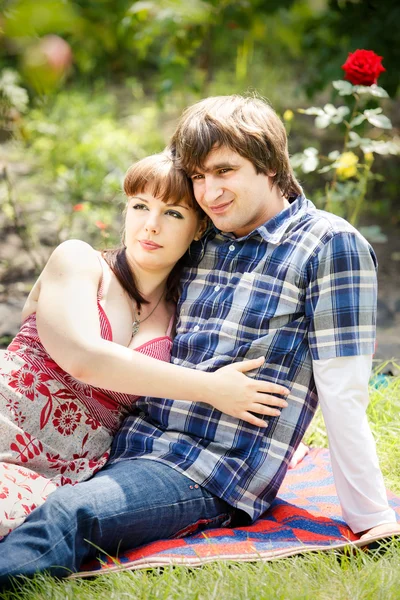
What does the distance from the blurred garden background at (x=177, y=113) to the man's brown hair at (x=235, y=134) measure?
1.45ft

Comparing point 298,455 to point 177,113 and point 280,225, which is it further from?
point 177,113

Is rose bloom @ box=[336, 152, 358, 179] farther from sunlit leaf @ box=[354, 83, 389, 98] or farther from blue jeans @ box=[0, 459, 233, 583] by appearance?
blue jeans @ box=[0, 459, 233, 583]

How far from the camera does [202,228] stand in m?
2.48

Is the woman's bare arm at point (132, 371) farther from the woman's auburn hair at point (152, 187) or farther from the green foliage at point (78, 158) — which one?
the green foliage at point (78, 158)

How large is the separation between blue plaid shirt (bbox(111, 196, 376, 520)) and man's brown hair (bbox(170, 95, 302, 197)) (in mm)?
178

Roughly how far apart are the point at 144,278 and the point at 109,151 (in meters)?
4.16

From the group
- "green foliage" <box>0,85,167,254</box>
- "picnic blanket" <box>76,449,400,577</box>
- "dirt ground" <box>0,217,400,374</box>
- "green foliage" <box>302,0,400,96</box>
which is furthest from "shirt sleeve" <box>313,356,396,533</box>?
"green foliage" <box>0,85,167,254</box>

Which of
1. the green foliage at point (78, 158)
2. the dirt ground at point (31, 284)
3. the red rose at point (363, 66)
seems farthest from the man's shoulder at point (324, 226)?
the green foliage at point (78, 158)

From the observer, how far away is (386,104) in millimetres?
6523

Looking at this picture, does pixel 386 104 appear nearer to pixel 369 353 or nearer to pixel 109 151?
pixel 109 151

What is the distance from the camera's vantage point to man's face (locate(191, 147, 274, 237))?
89.7 inches

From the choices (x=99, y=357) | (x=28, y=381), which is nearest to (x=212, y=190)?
(x=99, y=357)

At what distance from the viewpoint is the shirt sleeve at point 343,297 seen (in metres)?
2.13

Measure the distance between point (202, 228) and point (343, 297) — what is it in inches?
22.8
